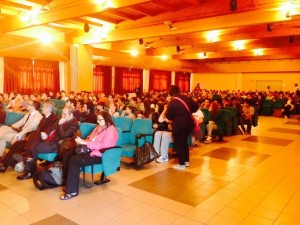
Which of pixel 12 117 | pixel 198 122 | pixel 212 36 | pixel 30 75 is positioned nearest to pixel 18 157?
pixel 12 117

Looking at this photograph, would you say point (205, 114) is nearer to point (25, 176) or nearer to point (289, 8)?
point (289, 8)

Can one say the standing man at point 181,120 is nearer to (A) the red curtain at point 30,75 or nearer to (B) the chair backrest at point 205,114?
(B) the chair backrest at point 205,114

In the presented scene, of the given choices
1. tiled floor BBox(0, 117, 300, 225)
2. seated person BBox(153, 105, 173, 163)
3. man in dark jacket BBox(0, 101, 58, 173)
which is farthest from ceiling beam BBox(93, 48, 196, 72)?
tiled floor BBox(0, 117, 300, 225)

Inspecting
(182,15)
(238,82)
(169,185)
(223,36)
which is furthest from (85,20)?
(238,82)

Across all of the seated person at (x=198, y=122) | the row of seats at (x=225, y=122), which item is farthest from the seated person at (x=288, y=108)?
the seated person at (x=198, y=122)

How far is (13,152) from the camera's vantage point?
14.9ft

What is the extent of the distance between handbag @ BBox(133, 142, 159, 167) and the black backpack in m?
1.29

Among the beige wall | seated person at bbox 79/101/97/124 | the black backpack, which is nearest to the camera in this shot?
the black backpack

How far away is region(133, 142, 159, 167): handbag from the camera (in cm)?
469

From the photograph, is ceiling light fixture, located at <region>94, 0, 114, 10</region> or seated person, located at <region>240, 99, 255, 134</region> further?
seated person, located at <region>240, 99, 255, 134</region>

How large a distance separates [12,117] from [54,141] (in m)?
2.10

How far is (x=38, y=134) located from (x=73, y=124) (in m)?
0.62

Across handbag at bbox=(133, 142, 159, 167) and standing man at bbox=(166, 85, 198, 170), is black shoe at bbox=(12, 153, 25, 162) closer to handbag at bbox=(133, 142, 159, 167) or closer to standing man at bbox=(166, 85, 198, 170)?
handbag at bbox=(133, 142, 159, 167)

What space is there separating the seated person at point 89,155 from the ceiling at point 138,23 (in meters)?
2.95
